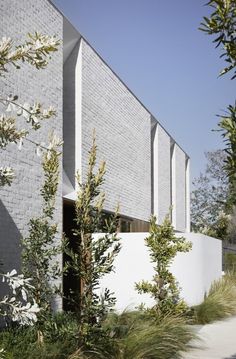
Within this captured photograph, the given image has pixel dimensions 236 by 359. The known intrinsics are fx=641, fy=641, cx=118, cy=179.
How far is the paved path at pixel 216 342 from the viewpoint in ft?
28.7

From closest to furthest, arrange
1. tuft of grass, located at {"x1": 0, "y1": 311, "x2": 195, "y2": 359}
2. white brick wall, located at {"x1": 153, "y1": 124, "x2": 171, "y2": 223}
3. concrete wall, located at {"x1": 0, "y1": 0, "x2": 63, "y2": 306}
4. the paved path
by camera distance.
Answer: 1. tuft of grass, located at {"x1": 0, "y1": 311, "x2": 195, "y2": 359}
2. the paved path
3. concrete wall, located at {"x1": 0, "y1": 0, "x2": 63, "y2": 306}
4. white brick wall, located at {"x1": 153, "y1": 124, "x2": 171, "y2": 223}

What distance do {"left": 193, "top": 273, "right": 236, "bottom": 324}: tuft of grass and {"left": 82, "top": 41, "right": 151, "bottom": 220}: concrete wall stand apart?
3459 mm

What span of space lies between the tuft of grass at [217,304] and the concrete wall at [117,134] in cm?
346

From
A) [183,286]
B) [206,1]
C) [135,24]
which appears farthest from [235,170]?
[183,286]

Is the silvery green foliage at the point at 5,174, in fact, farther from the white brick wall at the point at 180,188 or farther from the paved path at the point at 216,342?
the white brick wall at the point at 180,188

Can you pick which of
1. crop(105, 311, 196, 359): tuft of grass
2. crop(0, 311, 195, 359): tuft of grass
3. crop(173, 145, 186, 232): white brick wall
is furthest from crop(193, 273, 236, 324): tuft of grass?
Result: crop(173, 145, 186, 232): white brick wall

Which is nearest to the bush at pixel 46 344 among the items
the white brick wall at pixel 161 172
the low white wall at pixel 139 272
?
the low white wall at pixel 139 272

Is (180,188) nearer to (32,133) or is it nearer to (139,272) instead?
(139,272)

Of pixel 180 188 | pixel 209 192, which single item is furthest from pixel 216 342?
pixel 209 192

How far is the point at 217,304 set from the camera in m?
13.7

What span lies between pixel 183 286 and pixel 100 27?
18.6 ft

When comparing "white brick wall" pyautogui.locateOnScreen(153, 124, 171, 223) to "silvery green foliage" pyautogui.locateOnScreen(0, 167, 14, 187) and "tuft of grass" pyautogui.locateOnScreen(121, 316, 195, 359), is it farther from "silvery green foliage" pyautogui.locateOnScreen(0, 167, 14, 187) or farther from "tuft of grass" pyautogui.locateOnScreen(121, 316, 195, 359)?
"silvery green foliage" pyautogui.locateOnScreen(0, 167, 14, 187)

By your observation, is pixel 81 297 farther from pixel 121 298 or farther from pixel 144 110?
pixel 144 110

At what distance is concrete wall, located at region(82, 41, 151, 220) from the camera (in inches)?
620
